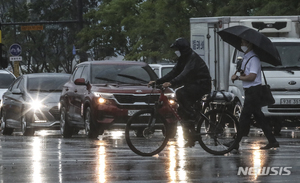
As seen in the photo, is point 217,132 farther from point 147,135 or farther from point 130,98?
point 130,98

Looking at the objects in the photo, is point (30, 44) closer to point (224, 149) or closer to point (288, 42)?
point (288, 42)

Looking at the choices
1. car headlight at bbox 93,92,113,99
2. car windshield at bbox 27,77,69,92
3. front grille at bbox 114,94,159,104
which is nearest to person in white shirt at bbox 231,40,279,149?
front grille at bbox 114,94,159,104

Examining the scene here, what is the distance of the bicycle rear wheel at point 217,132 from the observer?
1236 cm

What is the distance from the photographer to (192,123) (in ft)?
40.7

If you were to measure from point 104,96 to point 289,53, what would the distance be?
4174 mm

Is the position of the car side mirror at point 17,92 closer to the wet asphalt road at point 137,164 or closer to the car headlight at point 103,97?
the car headlight at point 103,97

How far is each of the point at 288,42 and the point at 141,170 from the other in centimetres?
897

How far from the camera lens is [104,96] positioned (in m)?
16.8

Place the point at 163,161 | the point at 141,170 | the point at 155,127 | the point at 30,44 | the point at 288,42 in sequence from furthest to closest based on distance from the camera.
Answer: the point at 30,44
the point at 288,42
the point at 155,127
the point at 163,161
the point at 141,170

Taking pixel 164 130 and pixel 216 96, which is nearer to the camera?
pixel 164 130

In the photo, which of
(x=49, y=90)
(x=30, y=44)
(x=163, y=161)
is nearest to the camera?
(x=163, y=161)

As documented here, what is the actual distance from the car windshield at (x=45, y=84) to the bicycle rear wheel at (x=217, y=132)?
885cm

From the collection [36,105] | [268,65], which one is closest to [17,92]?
[36,105]

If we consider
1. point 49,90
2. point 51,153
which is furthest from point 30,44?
point 51,153
